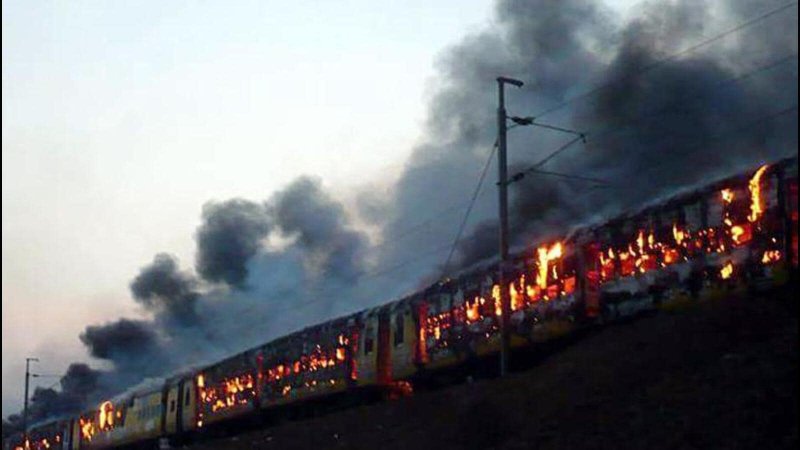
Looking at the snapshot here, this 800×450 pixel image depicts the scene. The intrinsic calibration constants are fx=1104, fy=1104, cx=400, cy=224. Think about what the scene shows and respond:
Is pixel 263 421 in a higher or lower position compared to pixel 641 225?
lower

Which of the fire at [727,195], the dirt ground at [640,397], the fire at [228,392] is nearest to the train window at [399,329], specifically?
the dirt ground at [640,397]

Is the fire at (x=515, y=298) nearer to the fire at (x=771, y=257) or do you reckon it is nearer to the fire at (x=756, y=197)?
the fire at (x=756, y=197)

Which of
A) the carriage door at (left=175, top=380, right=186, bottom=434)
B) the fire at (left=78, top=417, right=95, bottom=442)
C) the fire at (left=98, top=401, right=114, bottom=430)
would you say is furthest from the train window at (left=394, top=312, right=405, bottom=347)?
the fire at (left=78, top=417, right=95, bottom=442)

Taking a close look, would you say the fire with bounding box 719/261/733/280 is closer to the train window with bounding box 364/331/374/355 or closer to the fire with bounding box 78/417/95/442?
the train window with bounding box 364/331/374/355

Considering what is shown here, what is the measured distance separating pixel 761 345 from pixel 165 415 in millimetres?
34300

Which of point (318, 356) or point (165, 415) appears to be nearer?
point (318, 356)

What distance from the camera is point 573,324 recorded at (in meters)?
27.0

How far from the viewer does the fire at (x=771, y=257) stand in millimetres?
21547

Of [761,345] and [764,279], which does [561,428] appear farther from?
[764,279]

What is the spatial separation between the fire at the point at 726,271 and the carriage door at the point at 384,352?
12703 mm

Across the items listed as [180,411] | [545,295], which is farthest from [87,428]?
[545,295]

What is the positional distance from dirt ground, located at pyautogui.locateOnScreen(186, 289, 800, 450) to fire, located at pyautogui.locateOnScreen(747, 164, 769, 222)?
64.3 inches

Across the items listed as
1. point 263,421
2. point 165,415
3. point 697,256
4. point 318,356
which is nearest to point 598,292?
point 697,256

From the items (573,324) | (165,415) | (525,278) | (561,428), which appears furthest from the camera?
(165,415)
